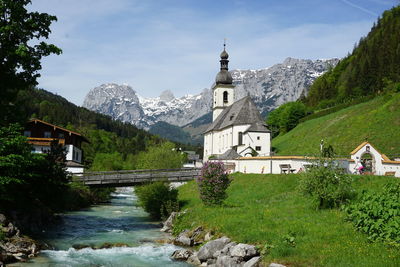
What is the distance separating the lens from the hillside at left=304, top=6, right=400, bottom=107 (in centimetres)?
10519

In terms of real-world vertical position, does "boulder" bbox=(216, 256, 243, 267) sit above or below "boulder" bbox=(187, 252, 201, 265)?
above

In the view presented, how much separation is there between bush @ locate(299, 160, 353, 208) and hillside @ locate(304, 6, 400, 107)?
78.0 metres

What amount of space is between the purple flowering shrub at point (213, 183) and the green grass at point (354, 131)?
25794mm

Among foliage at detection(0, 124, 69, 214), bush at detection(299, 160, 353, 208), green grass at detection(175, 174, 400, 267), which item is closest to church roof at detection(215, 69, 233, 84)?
green grass at detection(175, 174, 400, 267)

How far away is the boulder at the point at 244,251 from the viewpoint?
1723cm

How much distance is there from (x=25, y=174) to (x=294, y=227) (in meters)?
16.4

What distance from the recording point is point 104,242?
84.3 ft

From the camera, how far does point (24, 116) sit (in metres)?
24.9

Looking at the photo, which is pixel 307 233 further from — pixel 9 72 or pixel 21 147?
pixel 9 72

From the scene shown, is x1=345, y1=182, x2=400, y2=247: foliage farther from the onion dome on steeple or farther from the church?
the onion dome on steeple

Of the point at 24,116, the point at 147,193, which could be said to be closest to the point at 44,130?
the point at 147,193

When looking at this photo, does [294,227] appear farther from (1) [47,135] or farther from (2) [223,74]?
(2) [223,74]

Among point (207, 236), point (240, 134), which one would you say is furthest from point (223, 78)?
point (207, 236)

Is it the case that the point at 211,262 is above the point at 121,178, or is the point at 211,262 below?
below
